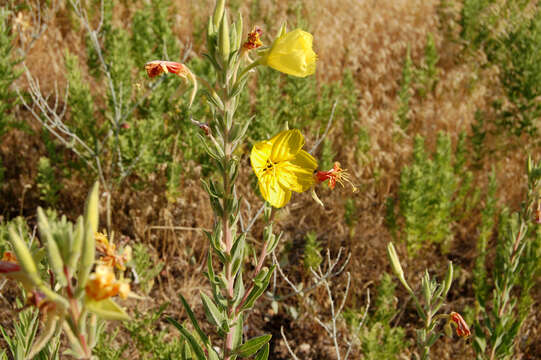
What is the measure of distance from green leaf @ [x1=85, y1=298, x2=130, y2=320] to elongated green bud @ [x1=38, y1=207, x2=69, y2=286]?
0.20ft

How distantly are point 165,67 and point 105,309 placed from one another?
0.77m

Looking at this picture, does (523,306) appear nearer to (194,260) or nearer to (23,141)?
(194,260)

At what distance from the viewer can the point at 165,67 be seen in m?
1.35

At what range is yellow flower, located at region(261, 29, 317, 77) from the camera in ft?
4.24

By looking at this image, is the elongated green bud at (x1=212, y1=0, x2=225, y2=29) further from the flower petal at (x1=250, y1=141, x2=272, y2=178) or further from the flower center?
the flower center

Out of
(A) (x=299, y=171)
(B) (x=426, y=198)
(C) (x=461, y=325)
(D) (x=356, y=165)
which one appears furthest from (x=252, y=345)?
(D) (x=356, y=165)

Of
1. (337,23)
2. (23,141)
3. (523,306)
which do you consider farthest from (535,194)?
(337,23)

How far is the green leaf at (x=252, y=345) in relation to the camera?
1422mm

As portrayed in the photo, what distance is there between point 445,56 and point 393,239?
3.10 metres

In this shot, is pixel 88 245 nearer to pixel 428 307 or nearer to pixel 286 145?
pixel 286 145

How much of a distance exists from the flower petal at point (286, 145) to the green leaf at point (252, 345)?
0.57m

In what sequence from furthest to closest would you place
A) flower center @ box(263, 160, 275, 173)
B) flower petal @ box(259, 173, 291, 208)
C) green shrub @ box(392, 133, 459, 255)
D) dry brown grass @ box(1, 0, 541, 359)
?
dry brown grass @ box(1, 0, 541, 359), green shrub @ box(392, 133, 459, 255), flower center @ box(263, 160, 275, 173), flower petal @ box(259, 173, 291, 208)

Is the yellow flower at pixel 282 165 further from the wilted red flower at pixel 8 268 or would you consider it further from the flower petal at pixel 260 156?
the wilted red flower at pixel 8 268

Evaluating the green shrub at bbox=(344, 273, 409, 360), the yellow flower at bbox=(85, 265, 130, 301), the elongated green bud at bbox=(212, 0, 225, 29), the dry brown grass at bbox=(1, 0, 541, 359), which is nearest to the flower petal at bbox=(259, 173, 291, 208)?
the elongated green bud at bbox=(212, 0, 225, 29)
